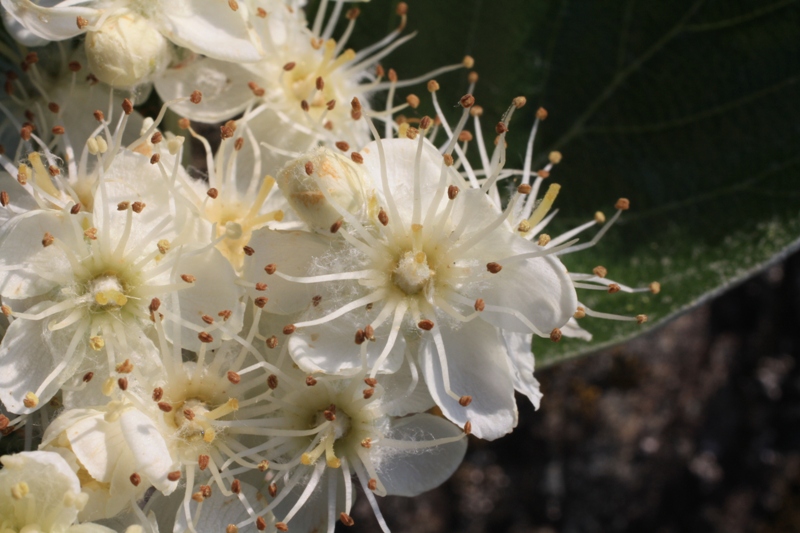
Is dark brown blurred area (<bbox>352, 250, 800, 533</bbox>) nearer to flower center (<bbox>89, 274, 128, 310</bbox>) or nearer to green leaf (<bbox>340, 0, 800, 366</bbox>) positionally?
green leaf (<bbox>340, 0, 800, 366</bbox>)

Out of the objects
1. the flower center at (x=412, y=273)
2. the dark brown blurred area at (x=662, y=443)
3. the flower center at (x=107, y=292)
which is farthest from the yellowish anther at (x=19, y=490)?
the dark brown blurred area at (x=662, y=443)

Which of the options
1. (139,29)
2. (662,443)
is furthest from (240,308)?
(662,443)

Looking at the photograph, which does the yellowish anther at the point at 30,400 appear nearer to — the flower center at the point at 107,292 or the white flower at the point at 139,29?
the flower center at the point at 107,292

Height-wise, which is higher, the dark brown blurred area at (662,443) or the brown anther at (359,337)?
the brown anther at (359,337)

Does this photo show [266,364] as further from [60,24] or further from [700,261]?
[700,261]

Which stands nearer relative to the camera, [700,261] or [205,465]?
[205,465]

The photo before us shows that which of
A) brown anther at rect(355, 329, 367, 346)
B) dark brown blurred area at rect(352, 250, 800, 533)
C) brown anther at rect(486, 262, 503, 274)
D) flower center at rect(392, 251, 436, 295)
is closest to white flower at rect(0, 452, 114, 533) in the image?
brown anther at rect(355, 329, 367, 346)

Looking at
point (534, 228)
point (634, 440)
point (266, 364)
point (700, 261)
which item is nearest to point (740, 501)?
point (634, 440)
